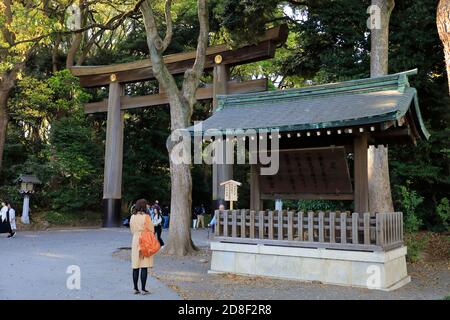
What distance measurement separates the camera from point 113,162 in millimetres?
22375

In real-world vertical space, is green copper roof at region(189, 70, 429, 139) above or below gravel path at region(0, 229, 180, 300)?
above

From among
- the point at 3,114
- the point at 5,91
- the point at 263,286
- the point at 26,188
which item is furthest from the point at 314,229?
the point at 3,114

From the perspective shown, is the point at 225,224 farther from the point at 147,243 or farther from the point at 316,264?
the point at 147,243

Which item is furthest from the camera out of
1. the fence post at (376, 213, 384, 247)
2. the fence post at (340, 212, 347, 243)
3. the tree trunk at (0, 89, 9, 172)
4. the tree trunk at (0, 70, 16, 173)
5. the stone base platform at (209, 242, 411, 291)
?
the tree trunk at (0, 89, 9, 172)

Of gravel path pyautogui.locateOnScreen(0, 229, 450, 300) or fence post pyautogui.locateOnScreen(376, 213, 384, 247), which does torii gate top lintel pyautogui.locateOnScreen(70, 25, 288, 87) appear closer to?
gravel path pyautogui.locateOnScreen(0, 229, 450, 300)

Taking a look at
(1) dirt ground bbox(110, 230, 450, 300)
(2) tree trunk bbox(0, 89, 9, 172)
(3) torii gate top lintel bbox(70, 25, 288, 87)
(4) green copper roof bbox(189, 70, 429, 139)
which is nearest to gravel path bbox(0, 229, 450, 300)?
(1) dirt ground bbox(110, 230, 450, 300)

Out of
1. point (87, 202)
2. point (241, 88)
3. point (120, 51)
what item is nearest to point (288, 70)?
point (241, 88)

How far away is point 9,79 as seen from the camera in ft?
76.0

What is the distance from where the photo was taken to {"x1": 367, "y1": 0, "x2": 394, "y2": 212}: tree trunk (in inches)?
547

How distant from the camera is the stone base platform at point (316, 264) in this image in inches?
336

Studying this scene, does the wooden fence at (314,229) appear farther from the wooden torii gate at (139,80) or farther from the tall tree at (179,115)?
the wooden torii gate at (139,80)

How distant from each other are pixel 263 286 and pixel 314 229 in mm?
1671

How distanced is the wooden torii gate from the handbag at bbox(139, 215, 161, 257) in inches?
413

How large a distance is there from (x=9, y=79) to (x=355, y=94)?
65.1 ft
